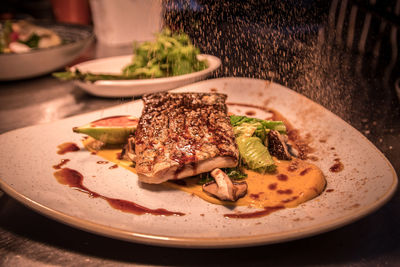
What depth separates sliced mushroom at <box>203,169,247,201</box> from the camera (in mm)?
1526

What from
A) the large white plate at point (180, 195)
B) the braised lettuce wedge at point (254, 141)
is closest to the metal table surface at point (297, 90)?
the large white plate at point (180, 195)

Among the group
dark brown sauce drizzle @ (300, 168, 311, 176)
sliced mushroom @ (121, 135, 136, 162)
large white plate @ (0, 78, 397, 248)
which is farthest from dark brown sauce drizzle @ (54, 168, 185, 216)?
dark brown sauce drizzle @ (300, 168, 311, 176)

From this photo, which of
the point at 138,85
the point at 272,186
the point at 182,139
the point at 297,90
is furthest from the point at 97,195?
the point at 297,90

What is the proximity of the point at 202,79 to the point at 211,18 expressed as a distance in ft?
3.10

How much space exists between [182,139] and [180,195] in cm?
30

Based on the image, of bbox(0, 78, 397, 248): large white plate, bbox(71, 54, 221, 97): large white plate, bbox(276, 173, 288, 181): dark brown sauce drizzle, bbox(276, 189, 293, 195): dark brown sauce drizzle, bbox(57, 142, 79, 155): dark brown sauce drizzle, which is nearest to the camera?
bbox(0, 78, 397, 248): large white plate

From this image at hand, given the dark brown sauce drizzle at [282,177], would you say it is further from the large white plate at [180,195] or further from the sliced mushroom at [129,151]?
the sliced mushroom at [129,151]

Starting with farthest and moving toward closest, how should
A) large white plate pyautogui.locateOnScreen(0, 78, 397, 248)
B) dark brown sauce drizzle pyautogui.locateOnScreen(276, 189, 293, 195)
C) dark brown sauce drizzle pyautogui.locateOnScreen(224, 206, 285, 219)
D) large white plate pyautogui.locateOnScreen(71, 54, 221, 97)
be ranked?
large white plate pyautogui.locateOnScreen(71, 54, 221, 97), dark brown sauce drizzle pyautogui.locateOnScreen(276, 189, 293, 195), dark brown sauce drizzle pyautogui.locateOnScreen(224, 206, 285, 219), large white plate pyautogui.locateOnScreen(0, 78, 397, 248)

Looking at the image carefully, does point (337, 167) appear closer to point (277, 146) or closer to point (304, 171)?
point (304, 171)

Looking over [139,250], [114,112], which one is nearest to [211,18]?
[114,112]

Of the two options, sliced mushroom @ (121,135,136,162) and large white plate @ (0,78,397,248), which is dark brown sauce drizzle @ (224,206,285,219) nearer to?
large white plate @ (0,78,397,248)

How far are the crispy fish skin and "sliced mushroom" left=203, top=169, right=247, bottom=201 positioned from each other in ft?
0.37

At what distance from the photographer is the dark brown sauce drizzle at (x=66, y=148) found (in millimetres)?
1990

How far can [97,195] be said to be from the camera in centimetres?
160
